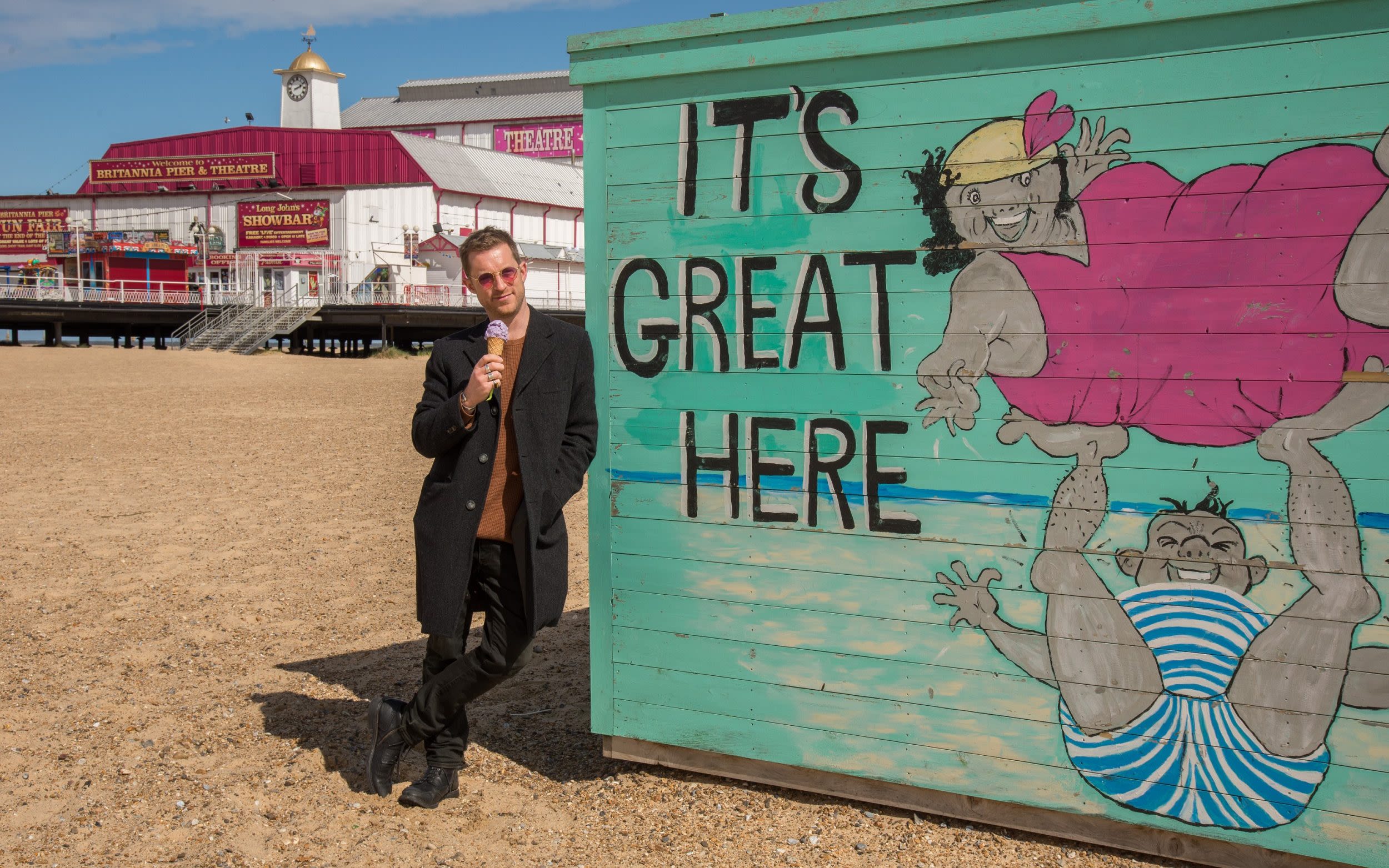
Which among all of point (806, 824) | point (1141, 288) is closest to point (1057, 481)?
point (1141, 288)

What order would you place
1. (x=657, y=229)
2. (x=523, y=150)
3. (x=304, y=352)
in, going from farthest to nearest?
(x=523, y=150), (x=304, y=352), (x=657, y=229)

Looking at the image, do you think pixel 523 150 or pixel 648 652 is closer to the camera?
pixel 648 652

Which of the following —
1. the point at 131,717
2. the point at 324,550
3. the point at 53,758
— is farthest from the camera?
the point at 324,550

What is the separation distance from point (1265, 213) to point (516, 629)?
2620 mm

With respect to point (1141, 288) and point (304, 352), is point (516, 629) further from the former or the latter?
point (304, 352)

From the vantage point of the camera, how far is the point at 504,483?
3.62m

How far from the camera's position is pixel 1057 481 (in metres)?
3.35

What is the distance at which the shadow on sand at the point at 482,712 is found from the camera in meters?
4.30

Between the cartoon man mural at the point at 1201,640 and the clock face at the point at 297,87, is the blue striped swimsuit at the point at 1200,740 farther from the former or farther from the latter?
the clock face at the point at 297,87

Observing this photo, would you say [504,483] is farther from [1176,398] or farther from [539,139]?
[539,139]

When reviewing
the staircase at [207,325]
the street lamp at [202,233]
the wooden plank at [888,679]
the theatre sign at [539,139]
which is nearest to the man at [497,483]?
the wooden plank at [888,679]

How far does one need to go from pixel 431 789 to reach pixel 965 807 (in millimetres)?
1836

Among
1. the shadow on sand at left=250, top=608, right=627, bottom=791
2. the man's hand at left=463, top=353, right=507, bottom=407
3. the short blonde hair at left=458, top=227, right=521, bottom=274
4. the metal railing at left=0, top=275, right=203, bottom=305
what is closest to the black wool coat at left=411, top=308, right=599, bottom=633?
the man's hand at left=463, top=353, right=507, bottom=407

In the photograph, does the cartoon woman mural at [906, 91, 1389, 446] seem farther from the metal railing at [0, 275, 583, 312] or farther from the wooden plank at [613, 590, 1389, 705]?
the metal railing at [0, 275, 583, 312]
